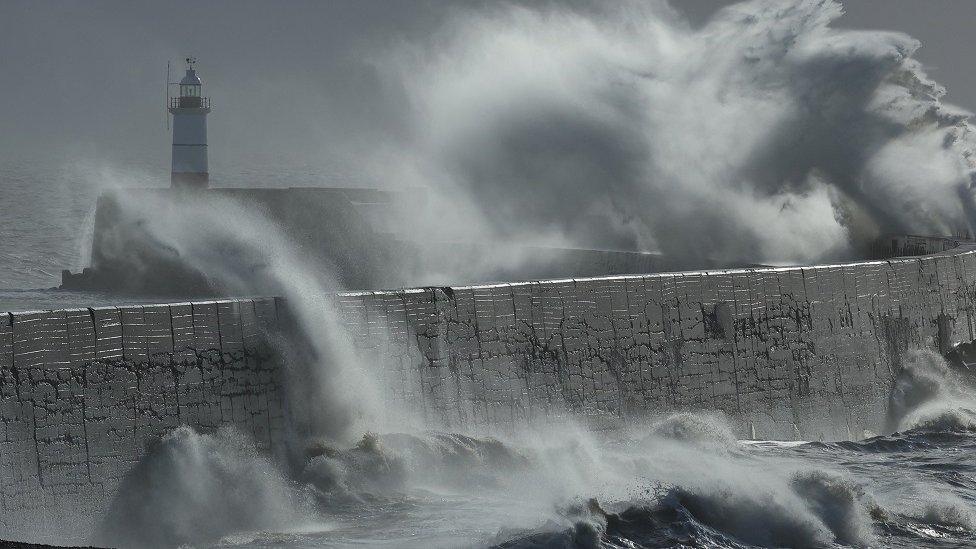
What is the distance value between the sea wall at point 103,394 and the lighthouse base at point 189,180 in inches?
862

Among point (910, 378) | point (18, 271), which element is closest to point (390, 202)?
point (18, 271)

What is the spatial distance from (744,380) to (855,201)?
33.9ft

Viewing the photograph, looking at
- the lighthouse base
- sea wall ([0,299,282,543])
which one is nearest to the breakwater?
sea wall ([0,299,282,543])

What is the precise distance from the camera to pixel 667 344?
1063 cm

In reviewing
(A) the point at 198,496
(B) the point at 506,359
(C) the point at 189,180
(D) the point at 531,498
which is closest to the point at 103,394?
(A) the point at 198,496

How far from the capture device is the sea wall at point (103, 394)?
715 cm

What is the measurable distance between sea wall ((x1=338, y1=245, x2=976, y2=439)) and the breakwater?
14 mm

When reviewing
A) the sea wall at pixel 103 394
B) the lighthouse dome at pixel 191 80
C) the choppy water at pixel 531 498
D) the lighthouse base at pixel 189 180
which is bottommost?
the choppy water at pixel 531 498

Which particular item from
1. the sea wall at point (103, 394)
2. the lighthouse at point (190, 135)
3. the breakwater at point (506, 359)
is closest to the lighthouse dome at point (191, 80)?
the lighthouse at point (190, 135)

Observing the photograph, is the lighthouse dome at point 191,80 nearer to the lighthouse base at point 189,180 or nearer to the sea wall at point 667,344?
the lighthouse base at point 189,180

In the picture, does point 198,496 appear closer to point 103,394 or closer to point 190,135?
point 103,394

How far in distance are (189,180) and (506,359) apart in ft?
70.1

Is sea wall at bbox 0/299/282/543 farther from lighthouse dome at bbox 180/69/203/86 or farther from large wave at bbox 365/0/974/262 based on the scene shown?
lighthouse dome at bbox 180/69/203/86

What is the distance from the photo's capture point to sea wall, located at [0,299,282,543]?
715 centimetres
